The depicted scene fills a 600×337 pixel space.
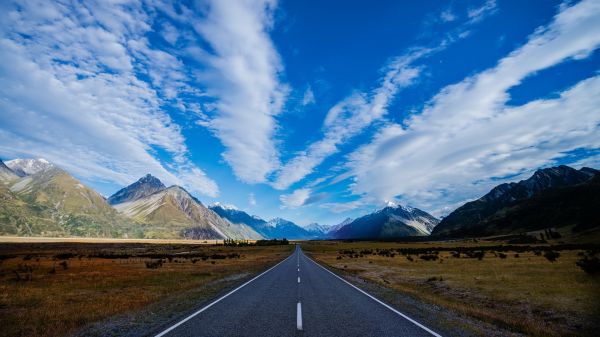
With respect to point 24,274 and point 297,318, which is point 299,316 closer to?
point 297,318

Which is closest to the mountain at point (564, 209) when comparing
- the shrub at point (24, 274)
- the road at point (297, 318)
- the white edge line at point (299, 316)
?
the road at point (297, 318)

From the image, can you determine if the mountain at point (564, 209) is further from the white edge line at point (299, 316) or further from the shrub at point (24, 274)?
the shrub at point (24, 274)

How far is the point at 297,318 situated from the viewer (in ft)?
37.8

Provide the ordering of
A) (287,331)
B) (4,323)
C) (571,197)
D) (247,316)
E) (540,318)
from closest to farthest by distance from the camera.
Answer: (287,331), (247,316), (4,323), (540,318), (571,197)

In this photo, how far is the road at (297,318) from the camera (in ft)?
31.8

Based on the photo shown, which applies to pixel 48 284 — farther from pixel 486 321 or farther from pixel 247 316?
pixel 486 321

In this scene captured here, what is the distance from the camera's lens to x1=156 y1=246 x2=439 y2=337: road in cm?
968

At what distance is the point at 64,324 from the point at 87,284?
15840 millimetres

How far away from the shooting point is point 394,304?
15117mm

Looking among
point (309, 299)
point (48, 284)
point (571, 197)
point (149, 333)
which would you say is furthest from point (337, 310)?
point (571, 197)

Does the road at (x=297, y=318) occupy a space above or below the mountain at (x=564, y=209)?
below

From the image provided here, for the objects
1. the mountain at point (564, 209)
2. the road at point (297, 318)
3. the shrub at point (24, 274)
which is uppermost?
the mountain at point (564, 209)

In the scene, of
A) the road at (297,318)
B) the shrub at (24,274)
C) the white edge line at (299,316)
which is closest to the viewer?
the road at (297,318)

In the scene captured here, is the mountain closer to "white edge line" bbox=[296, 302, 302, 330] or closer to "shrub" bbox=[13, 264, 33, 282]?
"white edge line" bbox=[296, 302, 302, 330]
